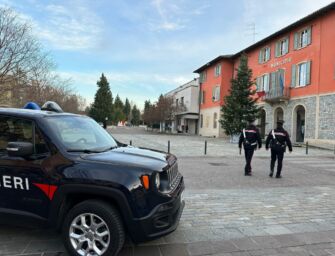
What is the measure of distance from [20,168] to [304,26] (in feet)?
101

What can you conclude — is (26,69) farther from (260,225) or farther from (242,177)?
(260,225)

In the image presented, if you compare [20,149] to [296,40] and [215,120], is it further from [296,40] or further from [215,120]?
[215,120]

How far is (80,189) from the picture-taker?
3.67m

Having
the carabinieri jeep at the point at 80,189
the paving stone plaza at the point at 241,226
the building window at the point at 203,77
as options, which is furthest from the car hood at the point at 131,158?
the building window at the point at 203,77

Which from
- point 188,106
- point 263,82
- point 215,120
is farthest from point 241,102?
point 188,106

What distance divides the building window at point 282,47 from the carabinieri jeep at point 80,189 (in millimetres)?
31522

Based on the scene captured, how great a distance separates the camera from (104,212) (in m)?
3.63

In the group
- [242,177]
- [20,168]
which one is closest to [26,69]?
[242,177]

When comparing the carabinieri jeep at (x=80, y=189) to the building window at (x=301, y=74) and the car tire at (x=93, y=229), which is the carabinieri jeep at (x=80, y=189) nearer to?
the car tire at (x=93, y=229)

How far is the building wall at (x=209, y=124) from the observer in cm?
4629

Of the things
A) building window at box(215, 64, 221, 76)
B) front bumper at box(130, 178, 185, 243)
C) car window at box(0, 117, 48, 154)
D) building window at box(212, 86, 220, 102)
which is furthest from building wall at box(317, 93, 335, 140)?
car window at box(0, 117, 48, 154)

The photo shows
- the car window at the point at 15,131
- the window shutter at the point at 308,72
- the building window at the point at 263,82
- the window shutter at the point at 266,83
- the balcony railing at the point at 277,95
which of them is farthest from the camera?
the building window at the point at 263,82

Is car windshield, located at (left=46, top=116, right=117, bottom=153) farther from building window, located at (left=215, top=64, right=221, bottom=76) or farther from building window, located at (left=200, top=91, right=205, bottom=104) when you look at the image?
building window, located at (left=200, top=91, right=205, bottom=104)

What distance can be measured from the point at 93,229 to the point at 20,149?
1.26 meters
